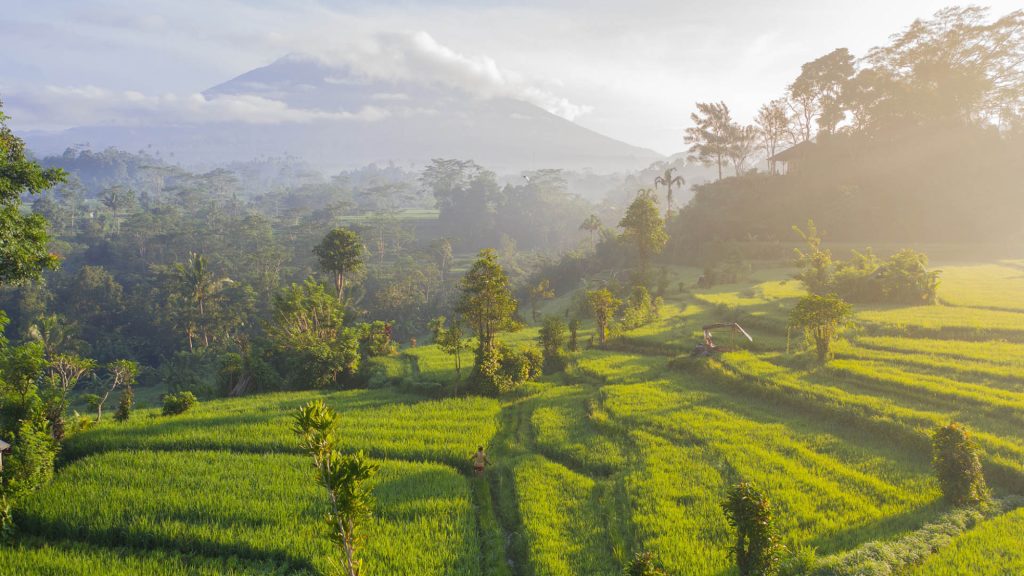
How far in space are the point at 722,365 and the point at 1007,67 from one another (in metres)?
52.0

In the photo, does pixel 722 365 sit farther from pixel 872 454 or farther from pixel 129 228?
pixel 129 228

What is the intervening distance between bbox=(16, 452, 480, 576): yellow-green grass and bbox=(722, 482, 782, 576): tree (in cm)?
459

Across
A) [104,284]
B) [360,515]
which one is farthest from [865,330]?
[104,284]

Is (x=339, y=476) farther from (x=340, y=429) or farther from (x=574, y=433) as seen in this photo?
(x=340, y=429)

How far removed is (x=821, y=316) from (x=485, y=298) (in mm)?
12871

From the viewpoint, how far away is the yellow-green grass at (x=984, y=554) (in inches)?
319

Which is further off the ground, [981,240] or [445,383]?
[981,240]

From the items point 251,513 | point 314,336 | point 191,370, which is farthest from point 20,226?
point 191,370

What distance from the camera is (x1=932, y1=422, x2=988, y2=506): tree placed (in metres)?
10.1

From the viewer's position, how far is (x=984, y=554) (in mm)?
8539

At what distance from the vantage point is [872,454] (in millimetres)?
12547

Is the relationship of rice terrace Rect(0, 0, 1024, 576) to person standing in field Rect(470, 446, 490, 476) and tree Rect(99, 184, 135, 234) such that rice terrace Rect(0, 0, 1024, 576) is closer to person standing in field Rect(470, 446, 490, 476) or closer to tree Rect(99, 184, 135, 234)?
person standing in field Rect(470, 446, 490, 476)

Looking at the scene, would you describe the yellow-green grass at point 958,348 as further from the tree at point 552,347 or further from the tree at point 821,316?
the tree at point 552,347

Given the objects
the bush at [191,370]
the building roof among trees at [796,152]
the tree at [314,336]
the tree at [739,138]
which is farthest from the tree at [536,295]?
the building roof among trees at [796,152]
